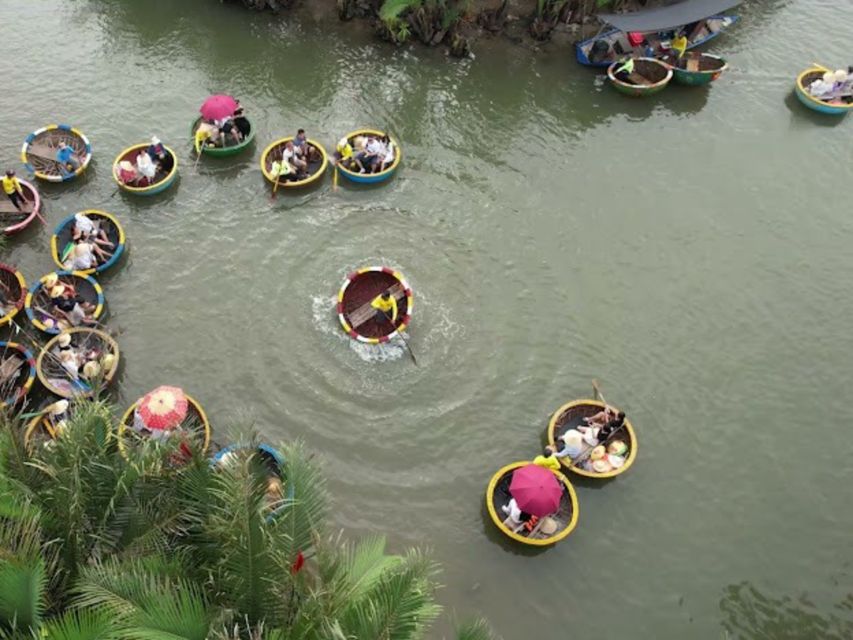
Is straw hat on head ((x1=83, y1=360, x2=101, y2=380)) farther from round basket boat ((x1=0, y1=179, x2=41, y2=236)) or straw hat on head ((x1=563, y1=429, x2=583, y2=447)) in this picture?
straw hat on head ((x1=563, y1=429, x2=583, y2=447))

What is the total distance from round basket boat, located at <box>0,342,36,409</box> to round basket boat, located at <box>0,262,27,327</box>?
1050 millimetres

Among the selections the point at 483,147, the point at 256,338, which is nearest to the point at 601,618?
the point at 256,338

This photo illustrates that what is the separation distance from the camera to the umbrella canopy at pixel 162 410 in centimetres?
1236

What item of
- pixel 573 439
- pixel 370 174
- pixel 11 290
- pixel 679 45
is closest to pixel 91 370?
pixel 11 290

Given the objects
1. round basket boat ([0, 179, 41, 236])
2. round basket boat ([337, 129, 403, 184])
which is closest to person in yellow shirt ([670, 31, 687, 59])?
round basket boat ([337, 129, 403, 184])

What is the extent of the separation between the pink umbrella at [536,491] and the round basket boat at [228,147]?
1183 cm

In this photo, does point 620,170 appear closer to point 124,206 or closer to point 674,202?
point 674,202

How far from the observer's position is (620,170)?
19.2 metres

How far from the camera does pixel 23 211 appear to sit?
16.9 meters

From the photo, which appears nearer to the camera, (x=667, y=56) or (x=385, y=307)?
(x=385, y=307)

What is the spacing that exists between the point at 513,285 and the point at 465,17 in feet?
36.0

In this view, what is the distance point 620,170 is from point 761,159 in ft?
14.1

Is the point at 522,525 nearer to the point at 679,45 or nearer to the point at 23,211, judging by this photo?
the point at 23,211

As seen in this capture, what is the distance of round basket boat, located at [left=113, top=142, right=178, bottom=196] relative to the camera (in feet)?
57.2
